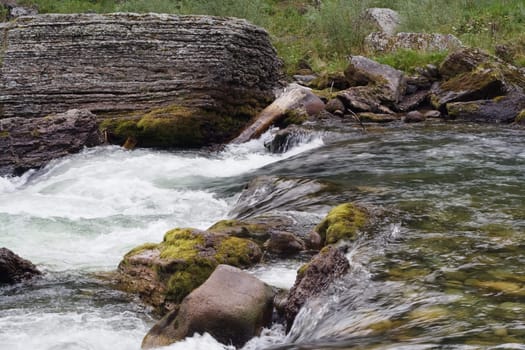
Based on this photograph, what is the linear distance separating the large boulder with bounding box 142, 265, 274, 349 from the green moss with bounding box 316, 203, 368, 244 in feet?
3.77

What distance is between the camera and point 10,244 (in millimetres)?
6457

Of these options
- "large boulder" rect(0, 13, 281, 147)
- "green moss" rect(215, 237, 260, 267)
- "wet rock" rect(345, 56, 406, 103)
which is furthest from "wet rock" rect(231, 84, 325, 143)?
"green moss" rect(215, 237, 260, 267)

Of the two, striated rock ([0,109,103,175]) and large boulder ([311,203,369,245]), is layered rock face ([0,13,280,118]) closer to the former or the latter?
striated rock ([0,109,103,175])

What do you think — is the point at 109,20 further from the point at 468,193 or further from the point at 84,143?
the point at 468,193

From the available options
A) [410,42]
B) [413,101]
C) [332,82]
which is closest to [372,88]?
[413,101]

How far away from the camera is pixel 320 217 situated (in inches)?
238

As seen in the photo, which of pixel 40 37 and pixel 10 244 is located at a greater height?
pixel 40 37

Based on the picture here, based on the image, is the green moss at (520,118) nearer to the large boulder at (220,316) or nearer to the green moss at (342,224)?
the green moss at (342,224)

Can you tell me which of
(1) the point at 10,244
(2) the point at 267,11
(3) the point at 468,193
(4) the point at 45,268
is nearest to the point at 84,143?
(1) the point at 10,244

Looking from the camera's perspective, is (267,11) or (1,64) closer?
(1,64)

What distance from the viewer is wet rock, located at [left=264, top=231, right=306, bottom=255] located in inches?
209

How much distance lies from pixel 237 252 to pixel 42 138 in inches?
277

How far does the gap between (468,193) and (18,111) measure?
345 inches

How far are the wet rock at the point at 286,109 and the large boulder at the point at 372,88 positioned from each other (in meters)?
0.73
